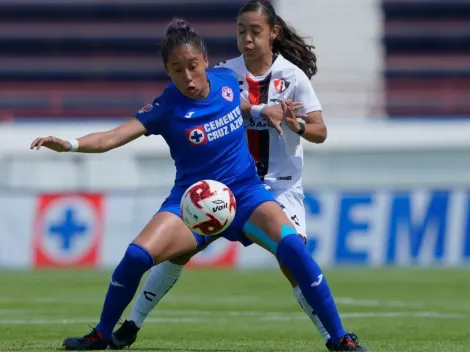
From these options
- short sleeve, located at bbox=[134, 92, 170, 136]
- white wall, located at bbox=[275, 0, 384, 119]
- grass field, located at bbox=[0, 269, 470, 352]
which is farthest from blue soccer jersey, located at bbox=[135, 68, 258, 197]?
white wall, located at bbox=[275, 0, 384, 119]

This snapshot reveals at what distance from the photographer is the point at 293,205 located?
8.62m

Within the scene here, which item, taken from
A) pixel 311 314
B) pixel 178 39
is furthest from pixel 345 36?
pixel 178 39

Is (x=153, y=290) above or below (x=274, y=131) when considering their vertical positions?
below

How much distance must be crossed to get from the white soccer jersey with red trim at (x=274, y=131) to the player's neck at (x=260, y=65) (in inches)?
1.1

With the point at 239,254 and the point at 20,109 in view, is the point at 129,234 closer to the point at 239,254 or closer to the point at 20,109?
the point at 239,254

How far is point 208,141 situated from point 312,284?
3.78 ft

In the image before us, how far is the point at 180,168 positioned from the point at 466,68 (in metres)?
26.4

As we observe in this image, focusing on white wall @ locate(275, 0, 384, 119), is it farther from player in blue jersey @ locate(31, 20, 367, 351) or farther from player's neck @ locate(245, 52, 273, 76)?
player in blue jersey @ locate(31, 20, 367, 351)

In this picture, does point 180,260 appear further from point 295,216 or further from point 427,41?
point 427,41

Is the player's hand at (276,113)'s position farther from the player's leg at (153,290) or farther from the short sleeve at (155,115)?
the player's leg at (153,290)

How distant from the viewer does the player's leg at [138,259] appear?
7.74 m

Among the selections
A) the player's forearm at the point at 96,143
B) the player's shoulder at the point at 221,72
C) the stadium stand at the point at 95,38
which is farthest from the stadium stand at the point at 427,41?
the player's forearm at the point at 96,143

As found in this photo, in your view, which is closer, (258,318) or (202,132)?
(202,132)

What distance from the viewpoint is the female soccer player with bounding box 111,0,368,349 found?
8.43 m
